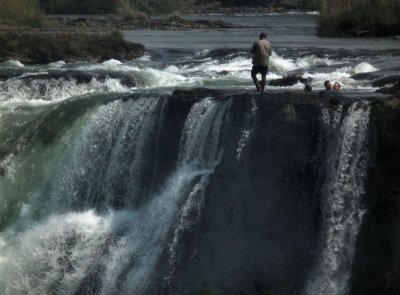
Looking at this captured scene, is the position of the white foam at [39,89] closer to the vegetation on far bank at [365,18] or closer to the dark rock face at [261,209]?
the dark rock face at [261,209]

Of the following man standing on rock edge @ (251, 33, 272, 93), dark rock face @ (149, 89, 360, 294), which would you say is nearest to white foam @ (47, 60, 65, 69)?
man standing on rock edge @ (251, 33, 272, 93)

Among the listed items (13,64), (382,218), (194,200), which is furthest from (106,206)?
(13,64)

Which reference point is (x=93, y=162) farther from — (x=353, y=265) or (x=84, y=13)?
(x=84, y=13)

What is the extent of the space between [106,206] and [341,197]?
177 inches

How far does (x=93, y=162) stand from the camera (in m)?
13.9

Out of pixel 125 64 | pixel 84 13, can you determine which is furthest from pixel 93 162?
pixel 84 13

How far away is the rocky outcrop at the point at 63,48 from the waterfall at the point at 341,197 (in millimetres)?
16515

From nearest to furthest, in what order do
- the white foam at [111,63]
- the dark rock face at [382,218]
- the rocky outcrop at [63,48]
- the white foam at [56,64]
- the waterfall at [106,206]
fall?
the dark rock face at [382,218] < the waterfall at [106,206] < the white foam at [56,64] < the white foam at [111,63] < the rocky outcrop at [63,48]

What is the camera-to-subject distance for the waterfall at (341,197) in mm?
10469

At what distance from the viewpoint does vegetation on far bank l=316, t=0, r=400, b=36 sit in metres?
33.9

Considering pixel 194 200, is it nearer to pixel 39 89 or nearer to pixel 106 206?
pixel 106 206

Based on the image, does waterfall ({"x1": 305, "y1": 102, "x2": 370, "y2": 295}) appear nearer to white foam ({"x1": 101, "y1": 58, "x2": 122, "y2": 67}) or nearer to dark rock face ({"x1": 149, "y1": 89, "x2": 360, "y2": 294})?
dark rock face ({"x1": 149, "y1": 89, "x2": 360, "y2": 294})

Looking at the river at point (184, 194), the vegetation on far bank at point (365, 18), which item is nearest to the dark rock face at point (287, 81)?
the river at point (184, 194)

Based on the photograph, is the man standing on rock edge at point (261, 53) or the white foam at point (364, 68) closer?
the man standing on rock edge at point (261, 53)
